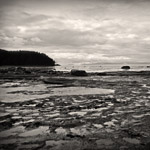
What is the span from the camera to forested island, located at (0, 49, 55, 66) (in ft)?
344

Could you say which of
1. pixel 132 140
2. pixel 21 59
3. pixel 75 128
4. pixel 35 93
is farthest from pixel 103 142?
pixel 21 59

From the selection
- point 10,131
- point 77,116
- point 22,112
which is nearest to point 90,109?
point 77,116

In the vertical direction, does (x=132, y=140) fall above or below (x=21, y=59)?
below

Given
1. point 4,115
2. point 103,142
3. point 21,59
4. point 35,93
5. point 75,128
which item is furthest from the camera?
point 21,59

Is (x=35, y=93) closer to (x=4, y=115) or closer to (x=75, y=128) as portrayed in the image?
(x=4, y=115)

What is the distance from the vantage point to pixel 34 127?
4867 mm

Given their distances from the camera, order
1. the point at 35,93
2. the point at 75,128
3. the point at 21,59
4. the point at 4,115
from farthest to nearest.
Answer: the point at 21,59 → the point at 35,93 → the point at 4,115 → the point at 75,128

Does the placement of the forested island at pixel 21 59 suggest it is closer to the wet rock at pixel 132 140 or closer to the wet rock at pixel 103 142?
the wet rock at pixel 103 142

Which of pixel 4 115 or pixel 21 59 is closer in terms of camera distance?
pixel 4 115

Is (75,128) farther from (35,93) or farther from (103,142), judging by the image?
(35,93)

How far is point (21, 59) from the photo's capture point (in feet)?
371

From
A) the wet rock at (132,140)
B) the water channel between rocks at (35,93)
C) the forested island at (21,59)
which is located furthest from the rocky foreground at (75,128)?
the forested island at (21,59)

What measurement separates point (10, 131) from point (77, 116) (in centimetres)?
216

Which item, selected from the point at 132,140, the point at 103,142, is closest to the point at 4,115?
the point at 103,142
